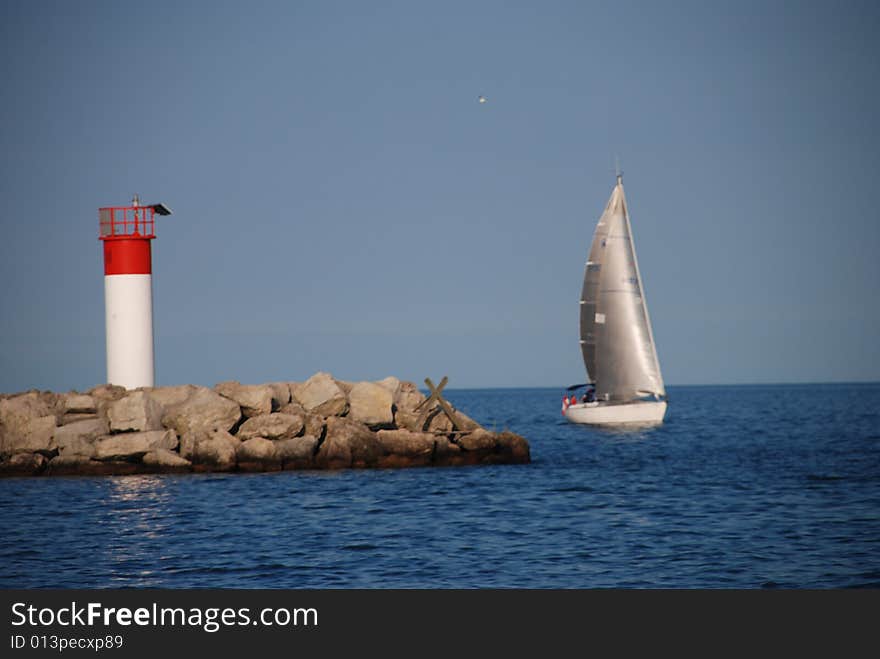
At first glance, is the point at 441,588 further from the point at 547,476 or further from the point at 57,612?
the point at 547,476

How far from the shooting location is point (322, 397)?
37375 millimetres

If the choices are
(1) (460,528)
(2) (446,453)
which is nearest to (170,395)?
(2) (446,453)

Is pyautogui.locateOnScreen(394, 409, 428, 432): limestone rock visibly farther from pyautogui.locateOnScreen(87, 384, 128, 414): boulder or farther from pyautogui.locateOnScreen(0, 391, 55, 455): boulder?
pyautogui.locateOnScreen(0, 391, 55, 455): boulder

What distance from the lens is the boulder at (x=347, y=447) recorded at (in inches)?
1406

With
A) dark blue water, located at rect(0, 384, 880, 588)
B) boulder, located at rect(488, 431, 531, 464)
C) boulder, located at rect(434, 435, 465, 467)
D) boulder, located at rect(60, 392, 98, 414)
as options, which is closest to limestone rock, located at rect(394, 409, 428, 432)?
boulder, located at rect(434, 435, 465, 467)

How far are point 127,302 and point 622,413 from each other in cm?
2831

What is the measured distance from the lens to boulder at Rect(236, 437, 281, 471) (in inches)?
1377

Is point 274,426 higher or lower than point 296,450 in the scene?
higher

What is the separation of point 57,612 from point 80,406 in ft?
73.7

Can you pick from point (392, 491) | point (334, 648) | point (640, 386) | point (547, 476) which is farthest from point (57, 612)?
point (640, 386)

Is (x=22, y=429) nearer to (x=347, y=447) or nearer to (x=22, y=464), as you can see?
(x=22, y=464)

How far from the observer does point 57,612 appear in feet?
48.4

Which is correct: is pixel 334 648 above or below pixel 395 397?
below

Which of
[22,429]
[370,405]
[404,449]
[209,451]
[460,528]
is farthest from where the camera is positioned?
[370,405]
